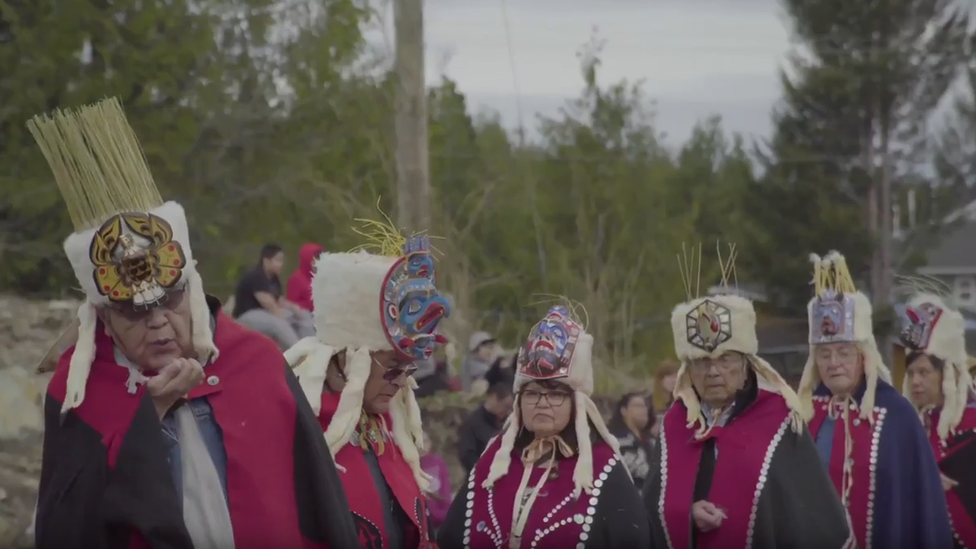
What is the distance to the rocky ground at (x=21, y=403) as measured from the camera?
30.8 feet

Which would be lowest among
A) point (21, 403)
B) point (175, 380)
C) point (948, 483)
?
point (948, 483)

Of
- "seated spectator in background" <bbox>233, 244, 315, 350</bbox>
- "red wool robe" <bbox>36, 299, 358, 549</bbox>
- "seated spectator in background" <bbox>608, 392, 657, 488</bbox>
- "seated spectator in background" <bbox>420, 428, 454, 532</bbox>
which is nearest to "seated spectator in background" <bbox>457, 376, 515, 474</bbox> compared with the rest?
"seated spectator in background" <bbox>420, 428, 454, 532</bbox>

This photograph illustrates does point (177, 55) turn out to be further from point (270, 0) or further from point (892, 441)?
point (892, 441)

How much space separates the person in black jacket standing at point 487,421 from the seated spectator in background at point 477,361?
2.99 meters

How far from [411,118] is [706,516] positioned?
7.48 metres

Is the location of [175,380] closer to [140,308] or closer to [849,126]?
[140,308]

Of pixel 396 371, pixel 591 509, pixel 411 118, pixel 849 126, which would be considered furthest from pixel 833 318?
pixel 849 126

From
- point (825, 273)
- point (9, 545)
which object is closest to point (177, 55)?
point (9, 545)

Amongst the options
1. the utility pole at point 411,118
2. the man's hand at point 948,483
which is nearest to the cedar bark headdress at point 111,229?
the man's hand at point 948,483

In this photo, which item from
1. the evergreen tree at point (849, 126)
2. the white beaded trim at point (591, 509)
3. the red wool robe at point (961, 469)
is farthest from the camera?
the evergreen tree at point (849, 126)

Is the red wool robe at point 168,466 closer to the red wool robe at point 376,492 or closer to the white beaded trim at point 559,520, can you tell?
the red wool robe at point 376,492

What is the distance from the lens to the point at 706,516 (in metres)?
6.84

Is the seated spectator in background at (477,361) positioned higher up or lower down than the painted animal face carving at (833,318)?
lower down

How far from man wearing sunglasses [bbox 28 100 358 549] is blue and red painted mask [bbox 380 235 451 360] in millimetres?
951
